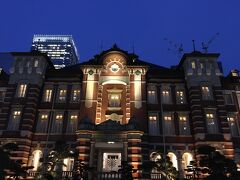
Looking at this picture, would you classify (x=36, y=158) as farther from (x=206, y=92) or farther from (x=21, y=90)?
(x=206, y=92)

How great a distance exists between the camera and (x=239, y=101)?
32375mm

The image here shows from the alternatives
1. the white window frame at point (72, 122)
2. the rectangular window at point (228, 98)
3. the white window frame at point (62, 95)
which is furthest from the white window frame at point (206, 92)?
the white window frame at point (62, 95)

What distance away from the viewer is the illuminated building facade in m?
28.2

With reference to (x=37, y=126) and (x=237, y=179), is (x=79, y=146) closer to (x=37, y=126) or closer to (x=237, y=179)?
(x=37, y=126)

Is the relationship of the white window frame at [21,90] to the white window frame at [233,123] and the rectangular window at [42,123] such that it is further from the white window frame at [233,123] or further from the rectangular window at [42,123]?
the white window frame at [233,123]

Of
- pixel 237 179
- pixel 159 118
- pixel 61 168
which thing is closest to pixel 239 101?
pixel 159 118

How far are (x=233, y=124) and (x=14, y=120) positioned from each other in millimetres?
24918

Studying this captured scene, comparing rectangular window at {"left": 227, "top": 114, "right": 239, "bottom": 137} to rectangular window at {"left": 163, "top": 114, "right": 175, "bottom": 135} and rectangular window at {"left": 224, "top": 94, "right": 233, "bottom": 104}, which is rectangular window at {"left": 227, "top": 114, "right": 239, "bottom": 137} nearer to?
rectangular window at {"left": 224, "top": 94, "right": 233, "bottom": 104}

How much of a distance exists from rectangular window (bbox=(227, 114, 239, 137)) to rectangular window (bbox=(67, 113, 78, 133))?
1766 centimetres

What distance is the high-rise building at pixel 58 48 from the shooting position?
15925 centimetres

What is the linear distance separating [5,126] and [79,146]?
8.93 m

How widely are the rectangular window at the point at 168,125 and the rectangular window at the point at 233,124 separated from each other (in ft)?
22.2

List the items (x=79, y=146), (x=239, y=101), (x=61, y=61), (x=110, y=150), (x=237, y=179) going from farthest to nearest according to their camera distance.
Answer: (x=61, y=61) < (x=239, y=101) < (x=110, y=150) < (x=79, y=146) < (x=237, y=179)

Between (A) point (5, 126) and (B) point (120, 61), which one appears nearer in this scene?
(A) point (5, 126)
